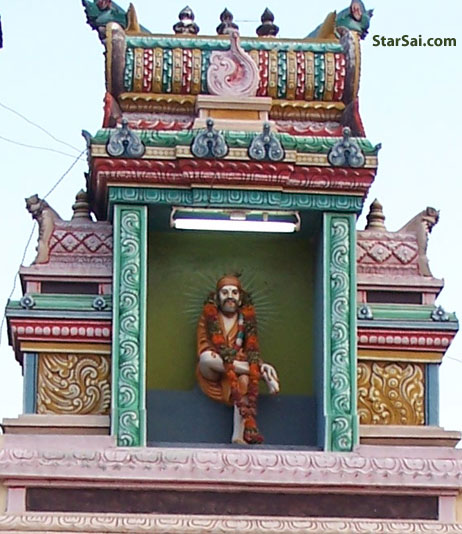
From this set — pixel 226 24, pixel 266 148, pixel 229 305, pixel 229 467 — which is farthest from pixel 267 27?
pixel 229 467

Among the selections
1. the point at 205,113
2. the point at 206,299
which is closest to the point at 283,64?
the point at 205,113

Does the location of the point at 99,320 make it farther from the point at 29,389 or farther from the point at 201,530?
the point at 201,530

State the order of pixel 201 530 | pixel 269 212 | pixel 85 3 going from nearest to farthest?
pixel 201 530 < pixel 269 212 < pixel 85 3

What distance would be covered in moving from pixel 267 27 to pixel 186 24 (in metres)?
0.64

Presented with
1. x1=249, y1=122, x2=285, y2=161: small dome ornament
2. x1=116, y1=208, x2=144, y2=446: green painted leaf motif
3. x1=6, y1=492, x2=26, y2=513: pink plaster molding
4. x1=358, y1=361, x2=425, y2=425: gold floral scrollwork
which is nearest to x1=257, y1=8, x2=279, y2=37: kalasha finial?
x1=249, y1=122, x2=285, y2=161: small dome ornament

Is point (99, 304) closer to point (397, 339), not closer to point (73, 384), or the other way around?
point (73, 384)

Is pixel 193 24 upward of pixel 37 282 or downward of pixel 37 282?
upward

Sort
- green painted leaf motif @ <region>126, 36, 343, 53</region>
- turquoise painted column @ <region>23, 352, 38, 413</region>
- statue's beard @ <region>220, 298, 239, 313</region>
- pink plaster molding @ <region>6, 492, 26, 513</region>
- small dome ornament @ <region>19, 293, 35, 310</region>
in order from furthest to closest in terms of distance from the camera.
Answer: green painted leaf motif @ <region>126, 36, 343, 53</region> < statue's beard @ <region>220, 298, 239, 313</region> < small dome ornament @ <region>19, 293, 35, 310</region> < turquoise painted column @ <region>23, 352, 38, 413</region> < pink plaster molding @ <region>6, 492, 26, 513</region>

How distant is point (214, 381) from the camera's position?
1569 cm

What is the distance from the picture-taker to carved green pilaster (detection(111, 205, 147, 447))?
14.9 meters

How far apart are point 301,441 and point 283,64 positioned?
2810mm

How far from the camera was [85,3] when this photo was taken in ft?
54.2

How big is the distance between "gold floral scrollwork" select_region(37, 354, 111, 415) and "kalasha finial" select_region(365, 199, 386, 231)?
234 cm

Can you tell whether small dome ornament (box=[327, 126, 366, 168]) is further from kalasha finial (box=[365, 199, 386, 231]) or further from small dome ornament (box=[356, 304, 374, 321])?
small dome ornament (box=[356, 304, 374, 321])
